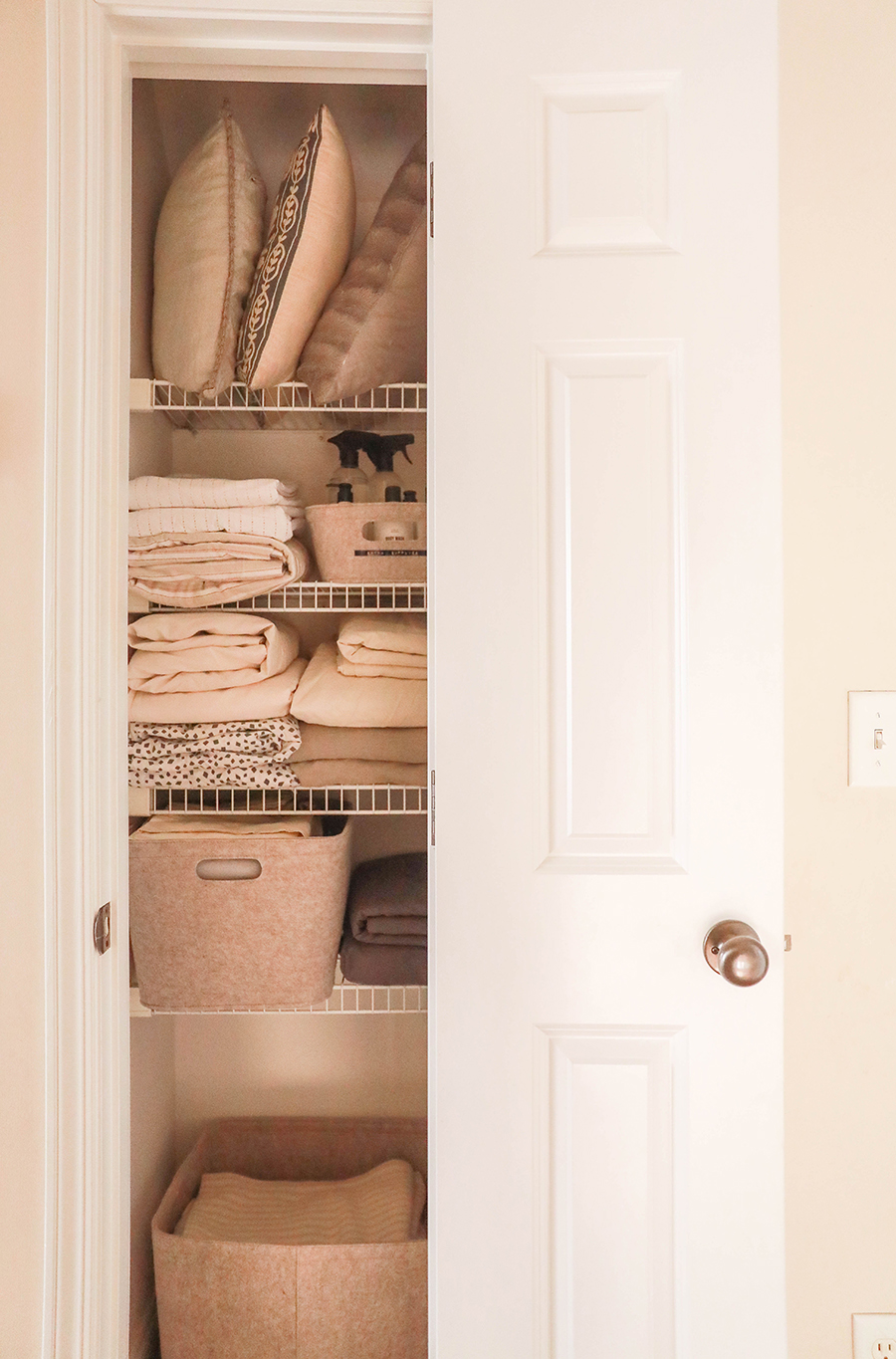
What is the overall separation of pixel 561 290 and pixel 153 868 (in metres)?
1.06

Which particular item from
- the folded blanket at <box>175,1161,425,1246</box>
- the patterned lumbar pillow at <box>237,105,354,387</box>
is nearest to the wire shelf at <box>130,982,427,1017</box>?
the folded blanket at <box>175,1161,425,1246</box>

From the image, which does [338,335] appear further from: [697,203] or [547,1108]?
[547,1108]

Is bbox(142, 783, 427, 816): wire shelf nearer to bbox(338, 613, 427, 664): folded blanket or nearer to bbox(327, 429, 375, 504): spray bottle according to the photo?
bbox(338, 613, 427, 664): folded blanket

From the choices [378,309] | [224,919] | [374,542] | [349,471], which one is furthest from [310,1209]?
[378,309]

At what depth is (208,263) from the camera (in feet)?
4.58

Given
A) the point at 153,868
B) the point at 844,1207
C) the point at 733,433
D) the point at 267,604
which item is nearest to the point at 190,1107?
the point at 153,868

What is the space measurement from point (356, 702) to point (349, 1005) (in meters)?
0.57

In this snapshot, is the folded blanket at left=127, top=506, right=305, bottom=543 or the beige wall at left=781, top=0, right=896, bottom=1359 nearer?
the beige wall at left=781, top=0, right=896, bottom=1359

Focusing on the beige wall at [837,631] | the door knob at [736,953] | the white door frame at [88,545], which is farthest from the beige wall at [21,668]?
the beige wall at [837,631]

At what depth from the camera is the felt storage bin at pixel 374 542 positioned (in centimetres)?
148

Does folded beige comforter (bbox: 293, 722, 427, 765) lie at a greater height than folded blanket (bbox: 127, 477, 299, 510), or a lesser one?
lesser

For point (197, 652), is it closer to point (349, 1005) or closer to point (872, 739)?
point (349, 1005)

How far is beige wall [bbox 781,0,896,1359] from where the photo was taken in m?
1.04

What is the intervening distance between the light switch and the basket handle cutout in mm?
921
